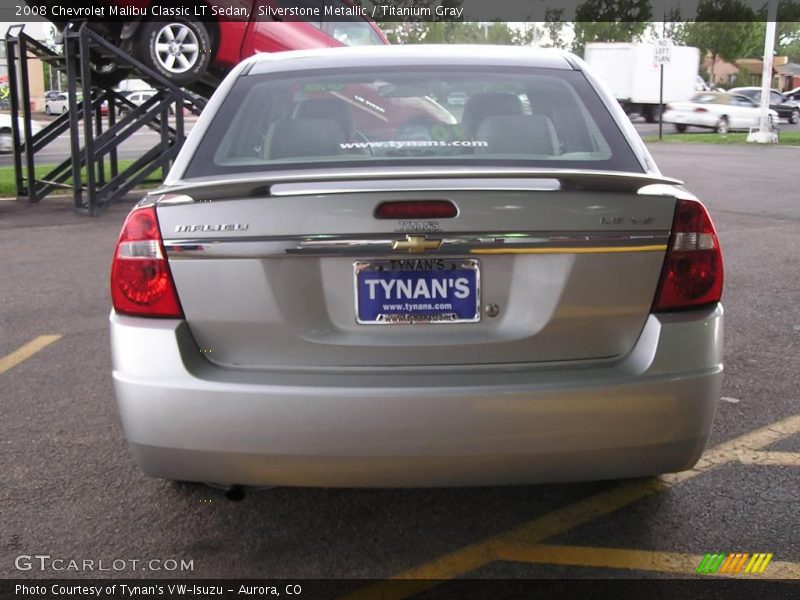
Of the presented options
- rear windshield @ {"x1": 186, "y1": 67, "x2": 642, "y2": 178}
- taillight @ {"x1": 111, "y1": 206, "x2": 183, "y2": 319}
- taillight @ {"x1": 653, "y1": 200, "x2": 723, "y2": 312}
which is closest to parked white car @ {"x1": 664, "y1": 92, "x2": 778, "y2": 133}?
rear windshield @ {"x1": 186, "y1": 67, "x2": 642, "y2": 178}

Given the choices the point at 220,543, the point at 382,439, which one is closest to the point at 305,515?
the point at 220,543

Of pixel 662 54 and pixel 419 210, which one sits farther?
pixel 662 54

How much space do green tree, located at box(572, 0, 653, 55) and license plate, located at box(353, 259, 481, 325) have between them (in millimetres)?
69762

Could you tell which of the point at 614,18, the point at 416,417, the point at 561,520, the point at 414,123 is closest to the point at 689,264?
the point at 416,417

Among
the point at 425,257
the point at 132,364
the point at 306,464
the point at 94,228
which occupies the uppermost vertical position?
the point at 425,257

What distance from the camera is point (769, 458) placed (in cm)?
379

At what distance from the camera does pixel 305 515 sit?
3.35 metres

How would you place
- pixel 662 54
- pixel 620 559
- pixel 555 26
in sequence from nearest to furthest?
pixel 620 559
pixel 662 54
pixel 555 26

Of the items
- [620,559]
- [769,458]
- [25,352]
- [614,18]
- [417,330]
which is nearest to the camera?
[417,330]

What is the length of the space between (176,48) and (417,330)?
33.9 feet

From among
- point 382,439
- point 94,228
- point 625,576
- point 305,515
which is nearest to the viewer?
point 382,439

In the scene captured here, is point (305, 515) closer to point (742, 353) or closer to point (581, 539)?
point (581, 539)

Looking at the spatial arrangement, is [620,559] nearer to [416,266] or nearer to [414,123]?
[416,266]

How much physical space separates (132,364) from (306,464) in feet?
1.98
